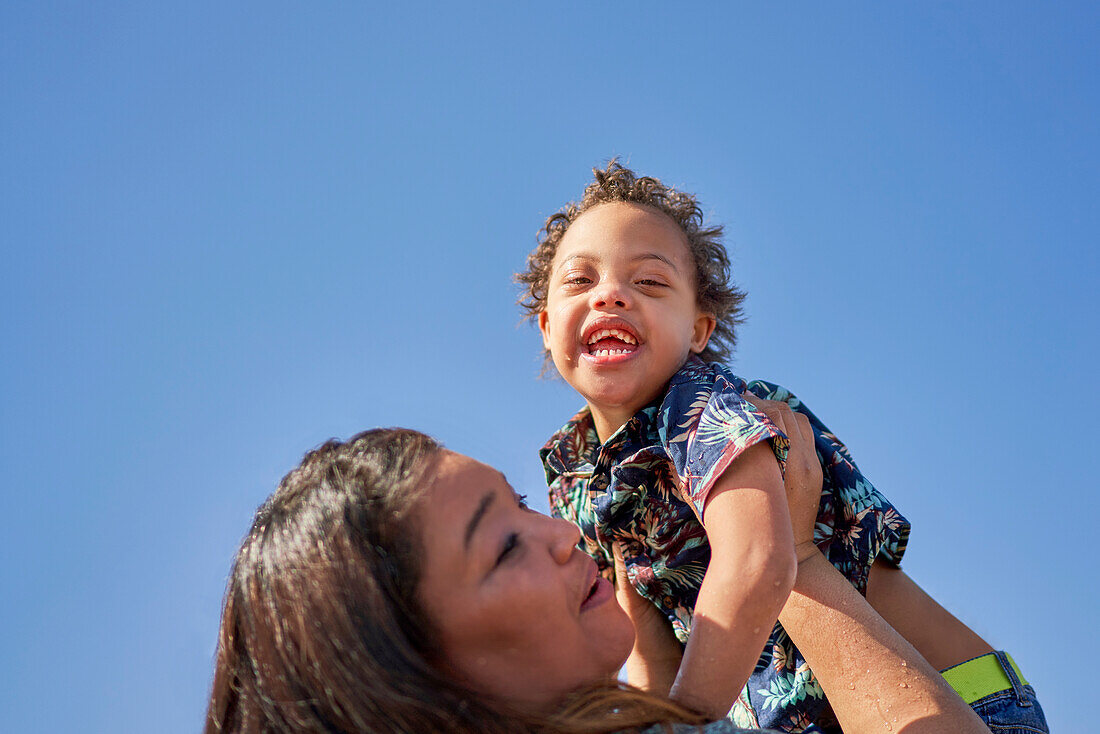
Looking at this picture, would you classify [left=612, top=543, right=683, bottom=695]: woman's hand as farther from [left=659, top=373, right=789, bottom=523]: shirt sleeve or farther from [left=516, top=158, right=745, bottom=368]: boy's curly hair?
[left=516, top=158, right=745, bottom=368]: boy's curly hair

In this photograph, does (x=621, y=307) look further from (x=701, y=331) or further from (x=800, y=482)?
(x=800, y=482)

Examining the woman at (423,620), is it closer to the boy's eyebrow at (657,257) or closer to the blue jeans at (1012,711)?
the blue jeans at (1012,711)

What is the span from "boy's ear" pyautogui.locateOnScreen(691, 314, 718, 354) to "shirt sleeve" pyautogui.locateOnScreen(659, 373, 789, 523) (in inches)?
33.3

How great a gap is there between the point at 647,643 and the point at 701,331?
1575mm

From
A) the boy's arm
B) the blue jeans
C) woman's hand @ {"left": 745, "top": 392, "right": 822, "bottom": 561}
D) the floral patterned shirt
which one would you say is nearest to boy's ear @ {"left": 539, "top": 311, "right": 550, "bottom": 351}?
the floral patterned shirt

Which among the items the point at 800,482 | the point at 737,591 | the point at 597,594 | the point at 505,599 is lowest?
the point at 505,599

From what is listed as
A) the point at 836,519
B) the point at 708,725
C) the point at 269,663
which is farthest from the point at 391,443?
the point at 836,519

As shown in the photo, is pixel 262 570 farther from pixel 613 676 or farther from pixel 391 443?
pixel 613 676

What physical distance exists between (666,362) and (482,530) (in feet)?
5.38

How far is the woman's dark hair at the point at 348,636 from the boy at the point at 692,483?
24.9 inches

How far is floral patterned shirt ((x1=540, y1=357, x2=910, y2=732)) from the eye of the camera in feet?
11.1

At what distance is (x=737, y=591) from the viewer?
8.85 ft

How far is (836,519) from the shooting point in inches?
145

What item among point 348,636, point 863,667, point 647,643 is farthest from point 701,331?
point 348,636
